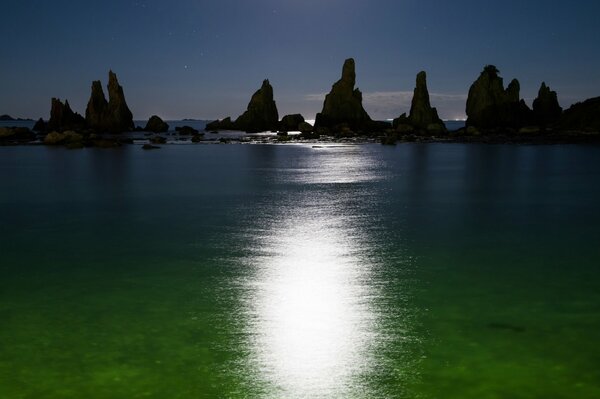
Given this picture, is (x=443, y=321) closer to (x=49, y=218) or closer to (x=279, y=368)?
(x=279, y=368)

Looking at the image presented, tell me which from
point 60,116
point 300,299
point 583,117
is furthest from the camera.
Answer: point 60,116

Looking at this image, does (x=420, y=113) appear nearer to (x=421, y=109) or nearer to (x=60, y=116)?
(x=421, y=109)

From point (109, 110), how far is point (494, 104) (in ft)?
402

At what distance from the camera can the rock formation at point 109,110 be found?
182750 millimetres

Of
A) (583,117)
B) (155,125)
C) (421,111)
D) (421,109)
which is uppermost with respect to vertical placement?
(421,109)

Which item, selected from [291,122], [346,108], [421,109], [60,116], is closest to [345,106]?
[346,108]

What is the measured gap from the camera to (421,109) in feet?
570

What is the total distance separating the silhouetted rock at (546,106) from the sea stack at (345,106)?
169ft

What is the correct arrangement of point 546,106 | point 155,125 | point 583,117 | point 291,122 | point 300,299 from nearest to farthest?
point 300,299 → point 583,117 → point 546,106 → point 155,125 → point 291,122

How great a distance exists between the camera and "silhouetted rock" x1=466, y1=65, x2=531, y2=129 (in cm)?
15712

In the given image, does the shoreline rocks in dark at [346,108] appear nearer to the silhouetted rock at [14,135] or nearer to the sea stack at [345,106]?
the sea stack at [345,106]

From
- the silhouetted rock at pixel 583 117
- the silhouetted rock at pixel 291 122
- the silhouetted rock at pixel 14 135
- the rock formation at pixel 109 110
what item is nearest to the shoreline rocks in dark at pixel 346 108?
the silhouetted rock at pixel 291 122

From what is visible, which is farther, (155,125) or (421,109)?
(155,125)

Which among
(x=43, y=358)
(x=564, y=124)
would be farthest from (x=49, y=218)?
(x=564, y=124)
